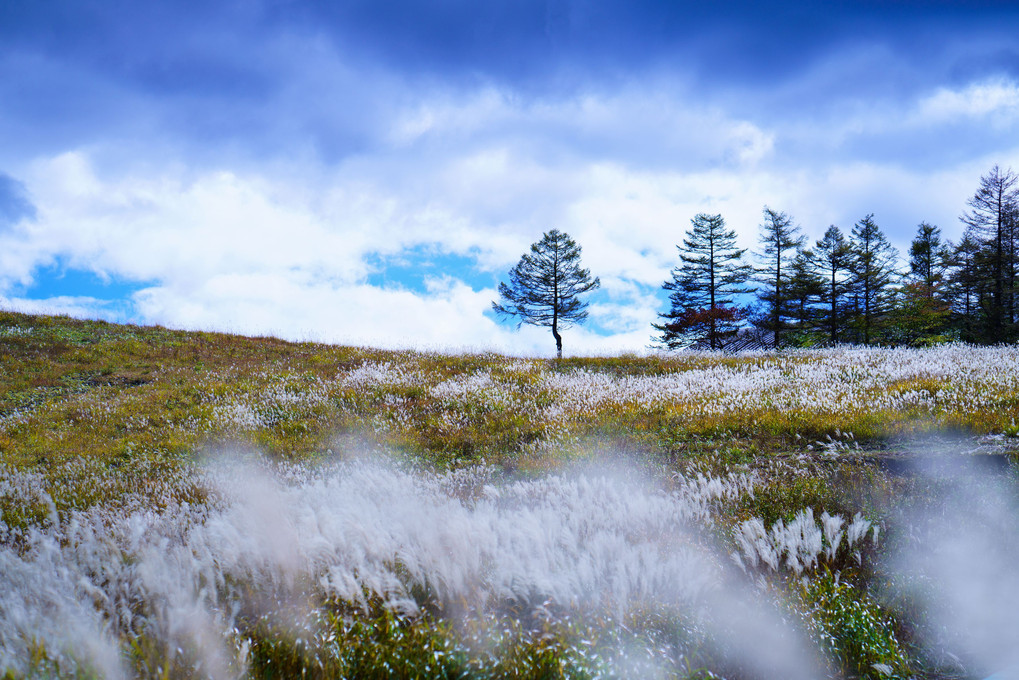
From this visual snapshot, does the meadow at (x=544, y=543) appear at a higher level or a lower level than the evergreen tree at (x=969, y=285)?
lower

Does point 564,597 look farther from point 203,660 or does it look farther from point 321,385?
point 321,385

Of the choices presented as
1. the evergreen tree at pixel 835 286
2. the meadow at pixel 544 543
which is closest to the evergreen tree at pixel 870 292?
the evergreen tree at pixel 835 286

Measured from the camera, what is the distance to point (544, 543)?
2.89 metres

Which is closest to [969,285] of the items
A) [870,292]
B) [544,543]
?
[870,292]

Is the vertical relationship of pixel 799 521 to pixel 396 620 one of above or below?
above

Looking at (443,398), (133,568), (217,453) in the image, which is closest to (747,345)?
(443,398)

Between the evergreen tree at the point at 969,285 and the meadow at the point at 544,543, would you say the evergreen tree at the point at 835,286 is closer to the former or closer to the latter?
the evergreen tree at the point at 969,285

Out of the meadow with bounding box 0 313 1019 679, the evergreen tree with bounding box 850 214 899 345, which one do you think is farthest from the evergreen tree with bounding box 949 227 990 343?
the meadow with bounding box 0 313 1019 679

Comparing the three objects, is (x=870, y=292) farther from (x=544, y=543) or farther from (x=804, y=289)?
(x=544, y=543)

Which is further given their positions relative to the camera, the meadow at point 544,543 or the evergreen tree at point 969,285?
the evergreen tree at point 969,285

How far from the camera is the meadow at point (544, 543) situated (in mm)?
2287

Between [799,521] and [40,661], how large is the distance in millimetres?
3852

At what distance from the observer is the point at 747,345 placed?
42.6m

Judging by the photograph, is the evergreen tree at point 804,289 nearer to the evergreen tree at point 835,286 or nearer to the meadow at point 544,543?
the evergreen tree at point 835,286
